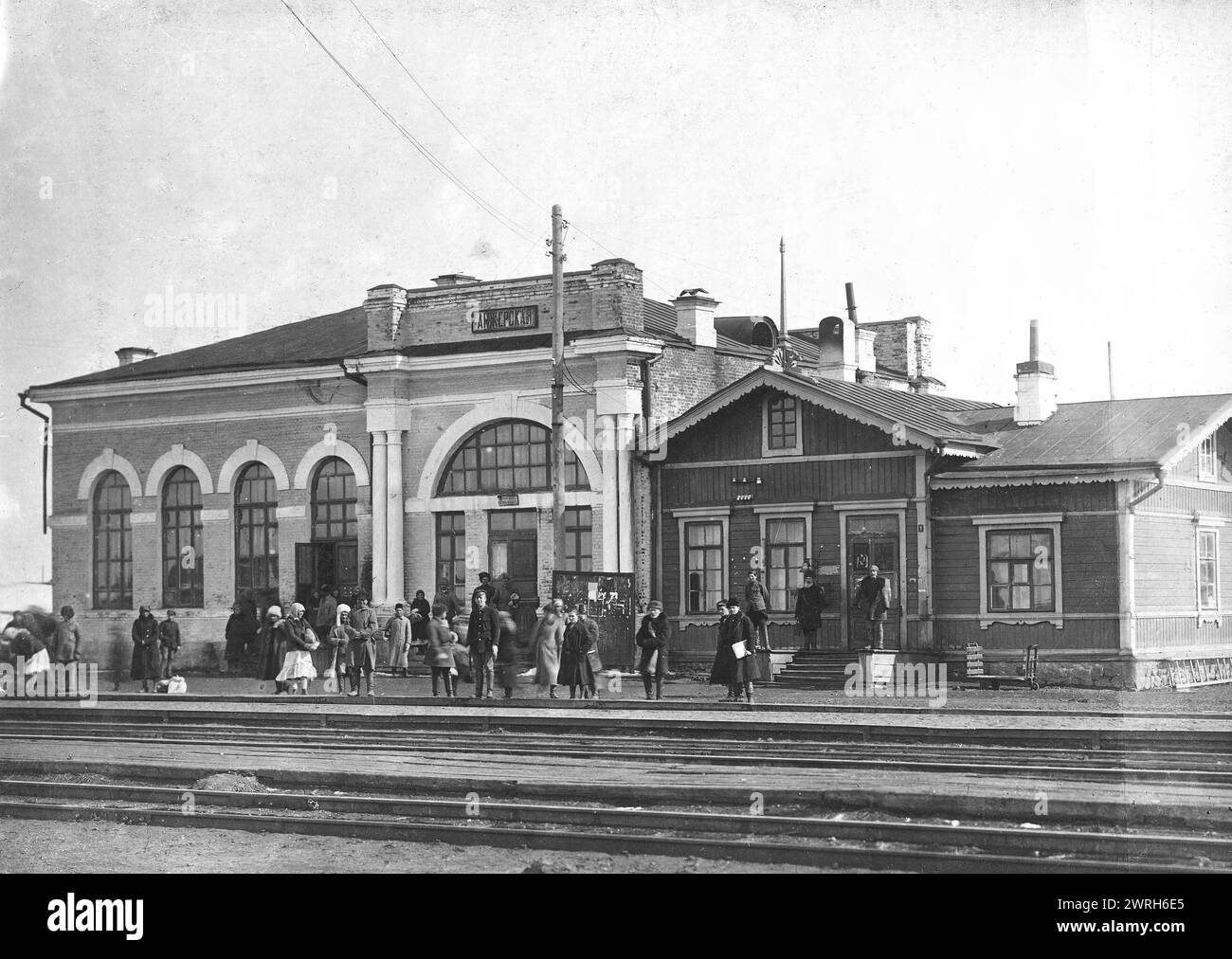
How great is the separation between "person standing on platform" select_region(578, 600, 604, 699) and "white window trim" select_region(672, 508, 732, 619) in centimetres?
228

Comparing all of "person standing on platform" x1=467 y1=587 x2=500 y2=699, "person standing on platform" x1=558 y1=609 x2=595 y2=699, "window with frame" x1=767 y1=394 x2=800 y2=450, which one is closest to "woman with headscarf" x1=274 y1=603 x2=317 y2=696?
"person standing on platform" x1=467 y1=587 x2=500 y2=699

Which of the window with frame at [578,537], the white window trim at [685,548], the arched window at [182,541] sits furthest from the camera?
the arched window at [182,541]

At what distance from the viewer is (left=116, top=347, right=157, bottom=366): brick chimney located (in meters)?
34.8

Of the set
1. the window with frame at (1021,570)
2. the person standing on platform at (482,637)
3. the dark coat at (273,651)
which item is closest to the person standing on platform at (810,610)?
the window with frame at (1021,570)

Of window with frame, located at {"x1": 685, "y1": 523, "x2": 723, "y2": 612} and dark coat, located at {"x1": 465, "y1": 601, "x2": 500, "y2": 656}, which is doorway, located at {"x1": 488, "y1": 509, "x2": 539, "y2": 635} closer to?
window with frame, located at {"x1": 685, "y1": 523, "x2": 723, "y2": 612}

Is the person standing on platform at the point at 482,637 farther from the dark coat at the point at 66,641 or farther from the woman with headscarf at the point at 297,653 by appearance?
the dark coat at the point at 66,641

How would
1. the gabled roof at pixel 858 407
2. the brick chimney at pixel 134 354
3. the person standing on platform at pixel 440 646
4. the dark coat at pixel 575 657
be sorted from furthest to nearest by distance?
the brick chimney at pixel 134 354
the gabled roof at pixel 858 407
the person standing on platform at pixel 440 646
the dark coat at pixel 575 657

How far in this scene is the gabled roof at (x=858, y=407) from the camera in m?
25.3

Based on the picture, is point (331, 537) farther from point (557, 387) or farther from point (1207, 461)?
point (1207, 461)

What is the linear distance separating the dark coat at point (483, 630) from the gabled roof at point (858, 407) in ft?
20.2

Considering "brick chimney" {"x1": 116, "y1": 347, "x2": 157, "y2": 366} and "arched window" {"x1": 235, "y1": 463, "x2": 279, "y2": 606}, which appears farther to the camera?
"brick chimney" {"x1": 116, "y1": 347, "x2": 157, "y2": 366}

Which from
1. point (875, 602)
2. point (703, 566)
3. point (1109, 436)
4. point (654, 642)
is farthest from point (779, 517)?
point (654, 642)

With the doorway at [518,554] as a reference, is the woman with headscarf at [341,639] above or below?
below

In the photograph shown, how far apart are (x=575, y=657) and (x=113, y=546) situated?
1395 cm
